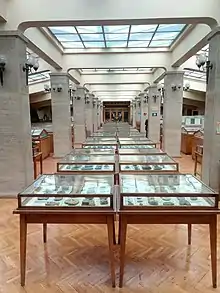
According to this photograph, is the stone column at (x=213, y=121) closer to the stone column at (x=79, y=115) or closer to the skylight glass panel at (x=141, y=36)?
the skylight glass panel at (x=141, y=36)

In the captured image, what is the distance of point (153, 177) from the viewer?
3.42m

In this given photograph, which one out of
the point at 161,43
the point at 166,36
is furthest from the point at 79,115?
the point at 166,36

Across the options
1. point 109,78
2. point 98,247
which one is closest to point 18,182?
point 98,247

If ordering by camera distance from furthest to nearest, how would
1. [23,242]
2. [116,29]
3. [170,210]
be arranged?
1. [116,29]
2. [23,242]
3. [170,210]

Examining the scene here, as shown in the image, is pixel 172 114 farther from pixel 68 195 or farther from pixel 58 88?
pixel 68 195

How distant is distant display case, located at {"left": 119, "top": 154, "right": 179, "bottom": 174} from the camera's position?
4008 millimetres

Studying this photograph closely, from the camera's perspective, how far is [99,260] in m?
2.93

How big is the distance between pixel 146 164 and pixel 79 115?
10.4 m

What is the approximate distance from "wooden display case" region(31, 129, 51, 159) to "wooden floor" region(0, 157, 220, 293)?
18.2 ft

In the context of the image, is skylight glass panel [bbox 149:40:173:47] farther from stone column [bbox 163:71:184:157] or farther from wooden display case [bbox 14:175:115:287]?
wooden display case [bbox 14:175:115:287]

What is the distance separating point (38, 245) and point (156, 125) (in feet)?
38.1

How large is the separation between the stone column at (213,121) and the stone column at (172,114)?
4791 millimetres

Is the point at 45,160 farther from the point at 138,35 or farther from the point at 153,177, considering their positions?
the point at 153,177

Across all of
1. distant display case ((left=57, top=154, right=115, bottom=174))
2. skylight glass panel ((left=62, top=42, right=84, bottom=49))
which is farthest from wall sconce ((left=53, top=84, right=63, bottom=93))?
distant display case ((left=57, top=154, right=115, bottom=174))
